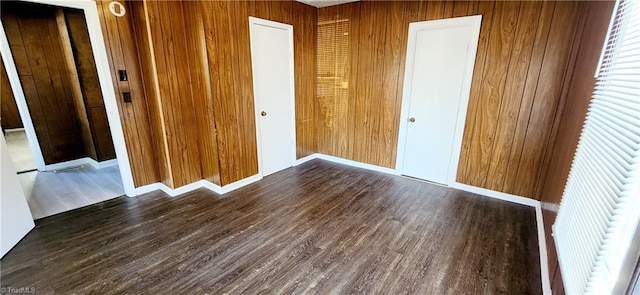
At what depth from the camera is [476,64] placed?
9.73 ft

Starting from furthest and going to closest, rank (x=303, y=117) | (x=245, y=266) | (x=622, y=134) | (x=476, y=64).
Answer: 1. (x=303, y=117)
2. (x=476, y=64)
3. (x=245, y=266)
4. (x=622, y=134)

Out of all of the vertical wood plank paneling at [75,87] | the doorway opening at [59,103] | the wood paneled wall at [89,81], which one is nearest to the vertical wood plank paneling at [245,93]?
the doorway opening at [59,103]

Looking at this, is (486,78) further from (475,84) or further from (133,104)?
(133,104)

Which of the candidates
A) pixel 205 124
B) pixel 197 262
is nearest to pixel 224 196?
pixel 205 124

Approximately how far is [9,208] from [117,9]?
82.6 inches

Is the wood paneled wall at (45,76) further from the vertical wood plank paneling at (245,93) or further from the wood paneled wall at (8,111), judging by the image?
the wood paneled wall at (8,111)

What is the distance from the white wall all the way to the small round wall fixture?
1.53 metres

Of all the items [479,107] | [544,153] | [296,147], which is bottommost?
[296,147]

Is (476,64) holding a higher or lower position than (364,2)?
lower

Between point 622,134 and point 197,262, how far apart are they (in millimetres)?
2642

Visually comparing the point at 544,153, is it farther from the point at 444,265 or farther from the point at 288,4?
the point at 288,4

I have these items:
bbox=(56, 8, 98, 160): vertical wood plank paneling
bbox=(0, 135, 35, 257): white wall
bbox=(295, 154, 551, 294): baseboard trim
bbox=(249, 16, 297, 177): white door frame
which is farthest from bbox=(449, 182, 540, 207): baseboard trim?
bbox=(56, 8, 98, 160): vertical wood plank paneling

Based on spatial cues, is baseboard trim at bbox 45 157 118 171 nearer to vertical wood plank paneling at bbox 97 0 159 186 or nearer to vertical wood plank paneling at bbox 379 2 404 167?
vertical wood plank paneling at bbox 97 0 159 186

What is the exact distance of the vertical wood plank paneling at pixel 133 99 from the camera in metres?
2.70
